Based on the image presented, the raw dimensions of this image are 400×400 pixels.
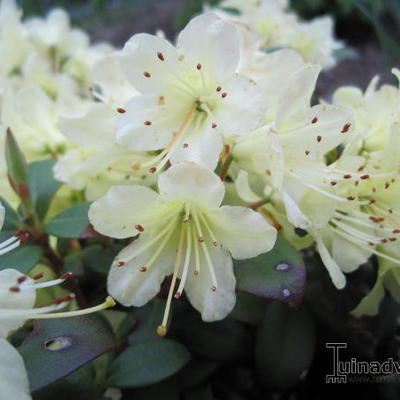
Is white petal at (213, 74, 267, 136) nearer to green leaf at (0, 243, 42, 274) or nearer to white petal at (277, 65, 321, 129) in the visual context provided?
white petal at (277, 65, 321, 129)

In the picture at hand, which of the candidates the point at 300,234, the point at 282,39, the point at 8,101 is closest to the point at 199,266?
the point at 300,234

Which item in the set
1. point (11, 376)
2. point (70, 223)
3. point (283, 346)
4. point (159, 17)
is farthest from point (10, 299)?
point (159, 17)

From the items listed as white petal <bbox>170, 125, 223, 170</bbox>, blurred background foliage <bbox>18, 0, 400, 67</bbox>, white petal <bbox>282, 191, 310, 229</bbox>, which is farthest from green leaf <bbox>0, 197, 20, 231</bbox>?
blurred background foliage <bbox>18, 0, 400, 67</bbox>

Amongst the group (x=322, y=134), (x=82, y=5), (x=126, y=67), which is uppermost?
(x=126, y=67)

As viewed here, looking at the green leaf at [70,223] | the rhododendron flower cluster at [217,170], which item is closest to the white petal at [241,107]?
the rhododendron flower cluster at [217,170]

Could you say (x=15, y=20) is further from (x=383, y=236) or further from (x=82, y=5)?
(x=82, y=5)

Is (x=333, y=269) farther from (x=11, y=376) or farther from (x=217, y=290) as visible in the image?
(x=11, y=376)

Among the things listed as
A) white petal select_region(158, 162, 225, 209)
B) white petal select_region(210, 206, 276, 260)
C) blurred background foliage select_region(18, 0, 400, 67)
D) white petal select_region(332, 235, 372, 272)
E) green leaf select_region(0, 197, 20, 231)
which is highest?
white petal select_region(158, 162, 225, 209)
